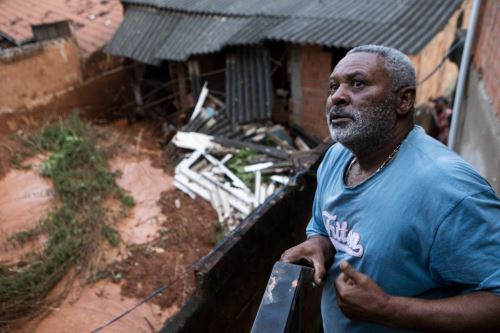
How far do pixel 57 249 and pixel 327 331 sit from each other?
5.50 metres

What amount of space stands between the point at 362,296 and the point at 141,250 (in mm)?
5995

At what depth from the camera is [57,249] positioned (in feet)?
20.5

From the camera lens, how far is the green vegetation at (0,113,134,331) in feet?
18.4

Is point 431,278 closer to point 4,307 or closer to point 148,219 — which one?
point 4,307

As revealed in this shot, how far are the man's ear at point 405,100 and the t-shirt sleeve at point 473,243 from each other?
1.56 ft

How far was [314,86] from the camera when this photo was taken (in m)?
9.82

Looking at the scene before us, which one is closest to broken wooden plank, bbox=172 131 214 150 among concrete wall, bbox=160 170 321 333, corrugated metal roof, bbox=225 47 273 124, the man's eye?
corrugated metal roof, bbox=225 47 273 124

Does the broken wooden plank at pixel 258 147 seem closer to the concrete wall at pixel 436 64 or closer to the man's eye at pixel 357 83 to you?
the concrete wall at pixel 436 64

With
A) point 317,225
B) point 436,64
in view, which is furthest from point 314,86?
point 317,225

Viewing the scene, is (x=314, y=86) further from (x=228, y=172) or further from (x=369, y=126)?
(x=369, y=126)

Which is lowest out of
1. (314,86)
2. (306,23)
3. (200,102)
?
(200,102)

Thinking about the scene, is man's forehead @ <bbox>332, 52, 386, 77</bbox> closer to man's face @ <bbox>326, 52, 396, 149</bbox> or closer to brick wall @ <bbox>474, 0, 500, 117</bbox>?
man's face @ <bbox>326, 52, 396, 149</bbox>

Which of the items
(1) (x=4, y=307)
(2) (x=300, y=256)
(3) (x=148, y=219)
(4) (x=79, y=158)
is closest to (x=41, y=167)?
(4) (x=79, y=158)

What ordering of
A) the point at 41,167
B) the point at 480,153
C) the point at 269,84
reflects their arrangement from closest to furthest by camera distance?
the point at 480,153
the point at 41,167
the point at 269,84
